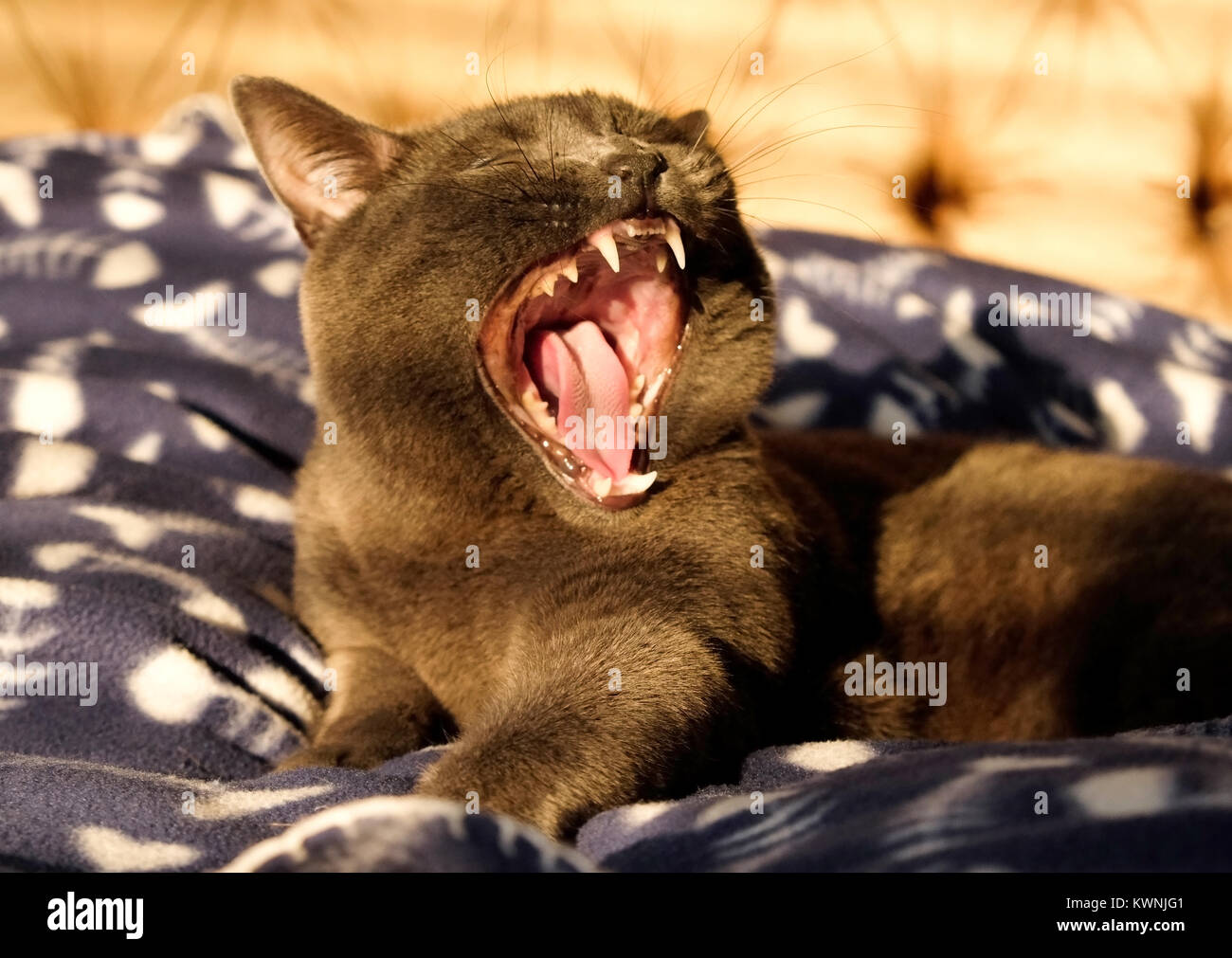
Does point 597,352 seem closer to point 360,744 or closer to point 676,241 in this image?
point 676,241

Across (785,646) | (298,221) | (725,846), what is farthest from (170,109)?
(725,846)

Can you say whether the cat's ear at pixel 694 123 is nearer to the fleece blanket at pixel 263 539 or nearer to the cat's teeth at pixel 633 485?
the cat's teeth at pixel 633 485

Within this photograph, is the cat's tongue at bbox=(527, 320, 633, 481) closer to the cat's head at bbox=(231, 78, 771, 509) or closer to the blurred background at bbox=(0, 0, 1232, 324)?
the cat's head at bbox=(231, 78, 771, 509)

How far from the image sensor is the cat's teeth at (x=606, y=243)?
93cm

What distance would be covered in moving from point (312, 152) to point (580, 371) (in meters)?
0.36

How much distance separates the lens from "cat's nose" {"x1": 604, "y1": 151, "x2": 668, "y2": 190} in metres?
0.94

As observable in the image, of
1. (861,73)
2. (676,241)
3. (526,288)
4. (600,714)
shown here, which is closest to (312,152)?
(526,288)

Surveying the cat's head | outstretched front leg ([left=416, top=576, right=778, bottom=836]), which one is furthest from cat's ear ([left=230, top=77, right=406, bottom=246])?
outstretched front leg ([left=416, top=576, right=778, bottom=836])

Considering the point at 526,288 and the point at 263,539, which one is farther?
the point at 263,539

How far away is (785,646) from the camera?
0.95 meters

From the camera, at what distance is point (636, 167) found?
3.10 ft

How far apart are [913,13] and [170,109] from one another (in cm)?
153

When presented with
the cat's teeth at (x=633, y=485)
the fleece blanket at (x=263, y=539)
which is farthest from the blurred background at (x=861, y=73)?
the cat's teeth at (x=633, y=485)

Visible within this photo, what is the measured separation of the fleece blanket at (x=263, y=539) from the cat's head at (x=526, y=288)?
0.97 feet
